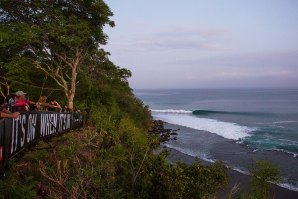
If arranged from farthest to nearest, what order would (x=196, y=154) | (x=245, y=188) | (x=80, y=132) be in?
(x=196, y=154) < (x=245, y=188) < (x=80, y=132)

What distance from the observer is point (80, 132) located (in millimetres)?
13805

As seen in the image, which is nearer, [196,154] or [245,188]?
[245,188]

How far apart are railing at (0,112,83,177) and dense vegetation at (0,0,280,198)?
36 centimetres

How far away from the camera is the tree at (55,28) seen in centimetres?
1605

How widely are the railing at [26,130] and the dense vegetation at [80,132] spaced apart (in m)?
0.36

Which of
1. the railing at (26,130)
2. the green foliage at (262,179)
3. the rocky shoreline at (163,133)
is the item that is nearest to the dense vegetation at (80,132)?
the railing at (26,130)

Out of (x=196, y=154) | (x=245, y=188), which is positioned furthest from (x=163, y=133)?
(x=245, y=188)

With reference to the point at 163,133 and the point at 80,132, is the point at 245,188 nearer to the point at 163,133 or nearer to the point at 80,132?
the point at 80,132

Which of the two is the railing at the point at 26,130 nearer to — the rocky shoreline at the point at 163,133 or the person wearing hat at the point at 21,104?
the person wearing hat at the point at 21,104

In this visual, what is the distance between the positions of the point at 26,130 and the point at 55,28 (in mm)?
8945

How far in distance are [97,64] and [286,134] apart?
31.0 meters

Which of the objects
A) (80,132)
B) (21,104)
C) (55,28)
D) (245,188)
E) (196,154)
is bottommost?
(196,154)

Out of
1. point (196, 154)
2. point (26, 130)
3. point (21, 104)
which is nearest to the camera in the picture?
point (26, 130)

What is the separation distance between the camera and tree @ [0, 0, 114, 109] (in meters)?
16.0
